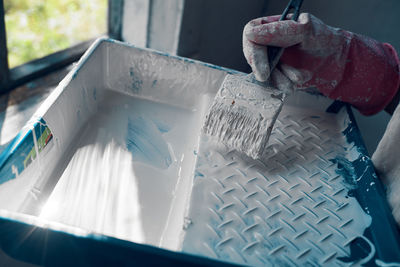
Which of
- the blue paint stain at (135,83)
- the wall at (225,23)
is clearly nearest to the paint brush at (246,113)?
the blue paint stain at (135,83)

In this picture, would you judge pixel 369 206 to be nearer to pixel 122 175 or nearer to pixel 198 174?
pixel 198 174

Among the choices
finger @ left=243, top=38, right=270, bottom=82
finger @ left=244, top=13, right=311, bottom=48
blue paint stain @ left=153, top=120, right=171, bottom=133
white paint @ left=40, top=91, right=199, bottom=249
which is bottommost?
white paint @ left=40, top=91, right=199, bottom=249

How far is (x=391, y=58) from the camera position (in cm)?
119

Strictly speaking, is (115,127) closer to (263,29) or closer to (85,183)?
(85,183)

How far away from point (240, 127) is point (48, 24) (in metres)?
1.90

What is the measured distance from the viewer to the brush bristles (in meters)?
1.01

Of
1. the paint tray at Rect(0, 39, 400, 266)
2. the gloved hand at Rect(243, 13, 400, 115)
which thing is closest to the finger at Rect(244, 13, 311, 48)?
the gloved hand at Rect(243, 13, 400, 115)

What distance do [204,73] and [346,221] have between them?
750mm

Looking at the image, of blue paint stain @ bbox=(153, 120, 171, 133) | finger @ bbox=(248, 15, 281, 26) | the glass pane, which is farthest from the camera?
the glass pane

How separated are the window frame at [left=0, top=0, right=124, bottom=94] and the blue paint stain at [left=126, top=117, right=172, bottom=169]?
718 millimetres

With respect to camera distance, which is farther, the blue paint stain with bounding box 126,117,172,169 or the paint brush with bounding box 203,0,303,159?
the blue paint stain with bounding box 126,117,172,169

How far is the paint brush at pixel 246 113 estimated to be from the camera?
3.32 feet

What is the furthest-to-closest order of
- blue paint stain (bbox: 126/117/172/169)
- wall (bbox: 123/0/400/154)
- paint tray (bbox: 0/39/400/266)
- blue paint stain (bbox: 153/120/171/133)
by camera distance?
1. wall (bbox: 123/0/400/154)
2. blue paint stain (bbox: 153/120/171/133)
3. blue paint stain (bbox: 126/117/172/169)
4. paint tray (bbox: 0/39/400/266)

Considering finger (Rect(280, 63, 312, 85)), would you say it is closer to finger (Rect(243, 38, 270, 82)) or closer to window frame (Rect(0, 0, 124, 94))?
finger (Rect(243, 38, 270, 82))
